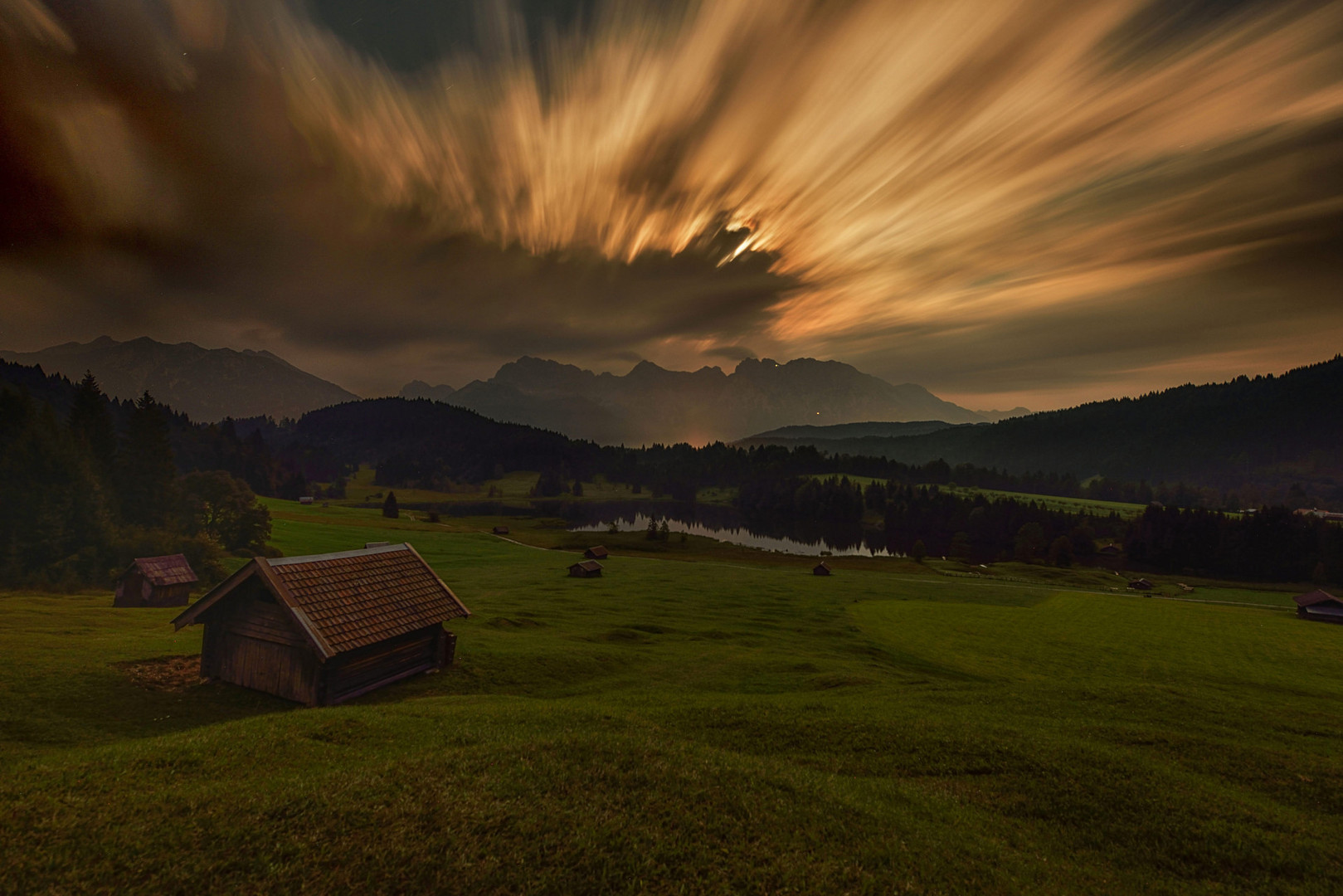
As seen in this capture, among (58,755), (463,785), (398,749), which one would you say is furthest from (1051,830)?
(58,755)

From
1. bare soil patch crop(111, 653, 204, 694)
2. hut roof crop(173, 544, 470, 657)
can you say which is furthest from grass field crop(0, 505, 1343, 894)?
hut roof crop(173, 544, 470, 657)

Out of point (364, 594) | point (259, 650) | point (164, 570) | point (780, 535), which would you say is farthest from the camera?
point (780, 535)

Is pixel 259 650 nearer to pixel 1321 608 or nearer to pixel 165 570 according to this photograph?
pixel 165 570

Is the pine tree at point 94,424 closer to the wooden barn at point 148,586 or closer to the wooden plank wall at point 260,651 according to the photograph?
the wooden barn at point 148,586

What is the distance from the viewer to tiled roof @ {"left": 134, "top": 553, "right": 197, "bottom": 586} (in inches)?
1715

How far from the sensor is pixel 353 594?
21.7m

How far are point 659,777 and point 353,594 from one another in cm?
1686

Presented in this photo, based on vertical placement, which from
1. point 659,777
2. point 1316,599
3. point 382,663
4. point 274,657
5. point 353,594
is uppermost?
point 353,594

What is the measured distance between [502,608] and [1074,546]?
165 meters

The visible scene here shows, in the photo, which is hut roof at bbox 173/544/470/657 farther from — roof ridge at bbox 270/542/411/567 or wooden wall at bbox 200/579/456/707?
wooden wall at bbox 200/579/456/707

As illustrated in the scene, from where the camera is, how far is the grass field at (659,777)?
8.65 metres

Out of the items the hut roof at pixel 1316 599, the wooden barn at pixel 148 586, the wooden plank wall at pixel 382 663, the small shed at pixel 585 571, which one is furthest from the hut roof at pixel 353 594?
the hut roof at pixel 1316 599

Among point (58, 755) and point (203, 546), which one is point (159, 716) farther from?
point (203, 546)

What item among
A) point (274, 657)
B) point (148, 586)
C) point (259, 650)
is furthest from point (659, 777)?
point (148, 586)
